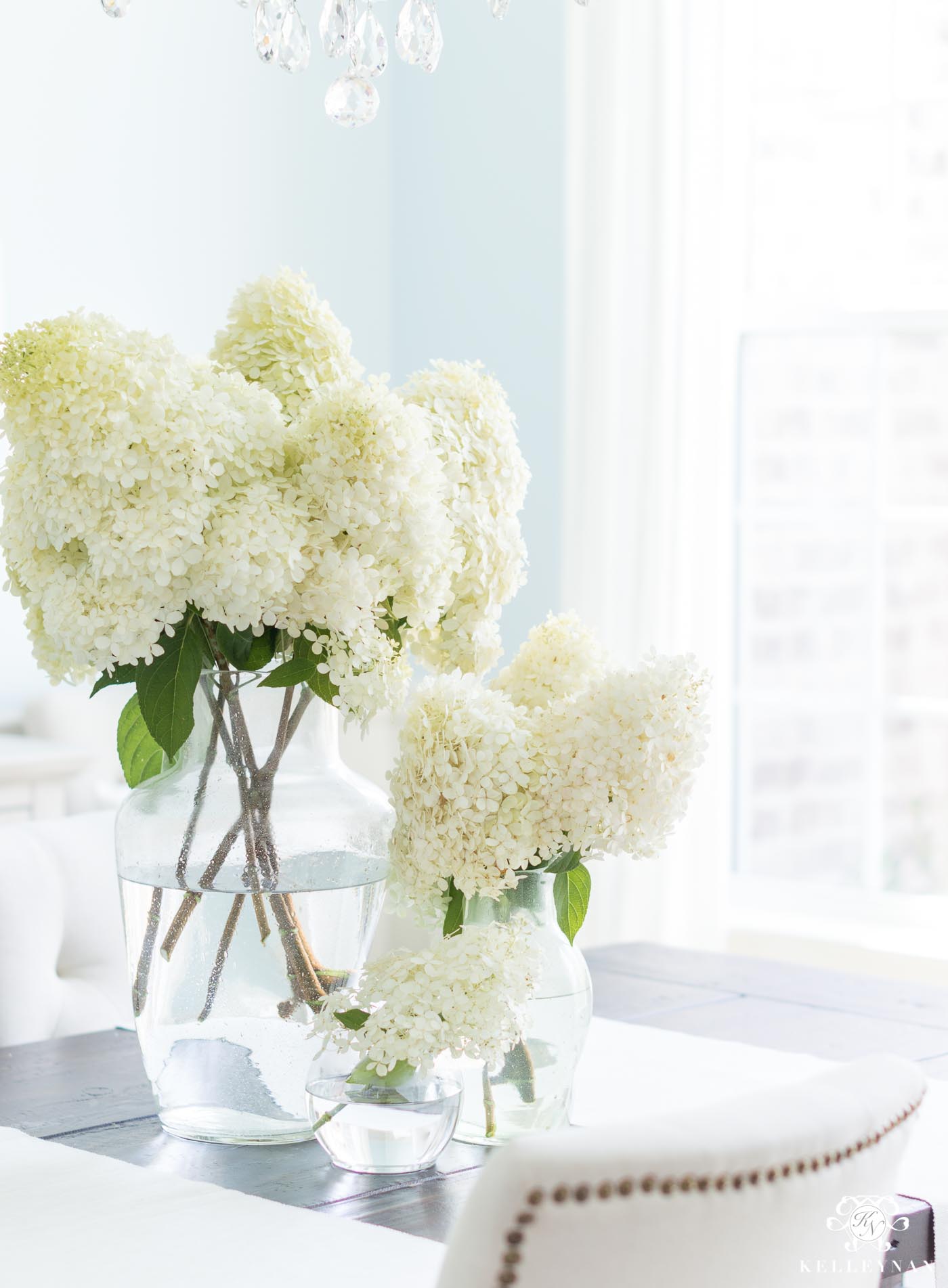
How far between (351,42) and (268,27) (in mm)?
77

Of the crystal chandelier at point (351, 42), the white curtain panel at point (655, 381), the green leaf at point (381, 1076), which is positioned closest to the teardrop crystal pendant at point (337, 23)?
the crystal chandelier at point (351, 42)

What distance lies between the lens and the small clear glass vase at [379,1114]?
41.3 inches

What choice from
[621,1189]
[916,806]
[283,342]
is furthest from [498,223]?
[621,1189]

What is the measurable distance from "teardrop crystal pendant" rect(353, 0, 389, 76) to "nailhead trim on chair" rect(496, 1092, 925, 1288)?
1077 millimetres

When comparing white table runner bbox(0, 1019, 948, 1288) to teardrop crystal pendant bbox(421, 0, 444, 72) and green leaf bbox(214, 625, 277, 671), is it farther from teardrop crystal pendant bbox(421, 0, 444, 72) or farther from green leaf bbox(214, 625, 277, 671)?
teardrop crystal pendant bbox(421, 0, 444, 72)

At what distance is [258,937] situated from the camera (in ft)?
3.57

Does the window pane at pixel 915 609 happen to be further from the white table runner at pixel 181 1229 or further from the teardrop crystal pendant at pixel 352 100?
the white table runner at pixel 181 1229

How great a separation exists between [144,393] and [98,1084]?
0.58 metres

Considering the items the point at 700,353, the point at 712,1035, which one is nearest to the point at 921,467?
the point at 700,353

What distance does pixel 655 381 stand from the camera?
3266 millimetres

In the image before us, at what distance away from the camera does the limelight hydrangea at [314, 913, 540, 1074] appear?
1.00 metres

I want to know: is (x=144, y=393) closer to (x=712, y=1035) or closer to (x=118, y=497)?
(x=118, y=497)
